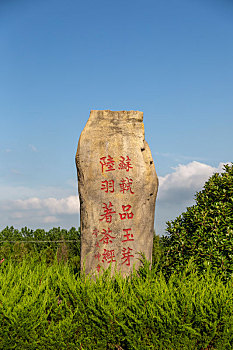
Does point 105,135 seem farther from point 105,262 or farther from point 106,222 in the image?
point 105,262

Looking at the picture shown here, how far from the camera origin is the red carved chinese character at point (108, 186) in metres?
5.66

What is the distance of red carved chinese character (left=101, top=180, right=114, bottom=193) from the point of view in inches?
223

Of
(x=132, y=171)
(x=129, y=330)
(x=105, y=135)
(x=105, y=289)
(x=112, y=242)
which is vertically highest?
(x=105, y=135)

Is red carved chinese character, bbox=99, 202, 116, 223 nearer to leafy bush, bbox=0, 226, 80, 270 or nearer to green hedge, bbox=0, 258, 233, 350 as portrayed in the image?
green hedge, bbox=0, 258, 233, 350

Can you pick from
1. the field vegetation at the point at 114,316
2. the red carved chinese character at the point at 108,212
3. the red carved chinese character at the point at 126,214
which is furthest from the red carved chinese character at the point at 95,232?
the field vegetation at the point at 114,316

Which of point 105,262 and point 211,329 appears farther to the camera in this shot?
point 105,262

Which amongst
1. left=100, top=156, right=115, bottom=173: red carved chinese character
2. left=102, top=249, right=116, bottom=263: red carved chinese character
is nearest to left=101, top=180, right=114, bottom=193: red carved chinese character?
left=100, top=156, right=115, bottom=173: red carved chinese character

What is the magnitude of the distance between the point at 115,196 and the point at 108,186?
0.66 ft

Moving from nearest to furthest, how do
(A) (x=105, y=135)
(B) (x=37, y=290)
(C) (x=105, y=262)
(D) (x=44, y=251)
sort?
(B) (x=37, y=290) < (C) (x=105, y=262) < (A) (x=105, y=135) < (D) (x=44, y=251)

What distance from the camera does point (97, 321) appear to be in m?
3.99

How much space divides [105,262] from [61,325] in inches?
62.8

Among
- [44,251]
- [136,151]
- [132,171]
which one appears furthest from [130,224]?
[44,251]

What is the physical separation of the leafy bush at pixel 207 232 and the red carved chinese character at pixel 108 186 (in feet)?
4.01

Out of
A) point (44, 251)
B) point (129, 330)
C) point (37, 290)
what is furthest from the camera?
point (44, 251)
